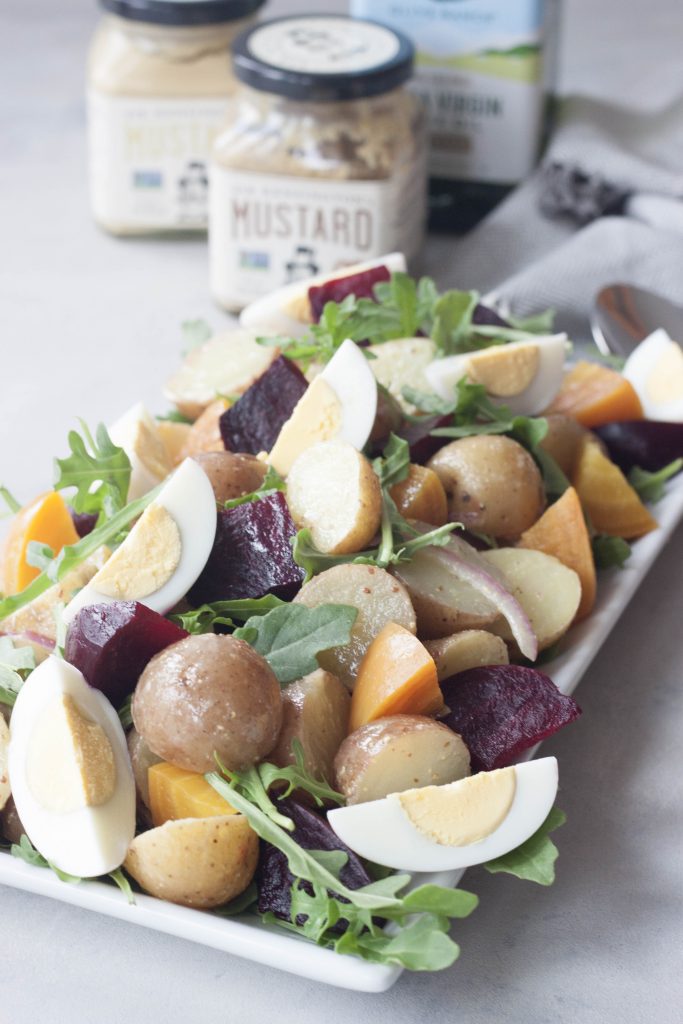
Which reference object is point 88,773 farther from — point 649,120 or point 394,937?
point 649,120

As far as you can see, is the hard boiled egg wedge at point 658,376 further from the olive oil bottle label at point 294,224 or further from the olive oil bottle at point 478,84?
the olive oil bottle at point 478,84

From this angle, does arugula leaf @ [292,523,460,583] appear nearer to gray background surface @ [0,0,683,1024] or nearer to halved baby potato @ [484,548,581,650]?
halved baby potato @ [484,548,581,650]

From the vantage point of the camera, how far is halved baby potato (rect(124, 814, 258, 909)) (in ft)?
3.54

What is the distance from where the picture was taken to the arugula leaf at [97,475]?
4.72ft

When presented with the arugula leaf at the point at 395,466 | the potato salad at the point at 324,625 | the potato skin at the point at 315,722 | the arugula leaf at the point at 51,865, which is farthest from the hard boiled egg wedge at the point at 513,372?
the arugula leaf at the point at 51,865

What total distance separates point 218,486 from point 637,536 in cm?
54

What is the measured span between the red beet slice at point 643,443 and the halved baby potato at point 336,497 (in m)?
0.51

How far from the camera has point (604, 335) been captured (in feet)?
7.00

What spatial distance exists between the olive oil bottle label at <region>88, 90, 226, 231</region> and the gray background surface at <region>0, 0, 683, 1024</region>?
0.66 feet

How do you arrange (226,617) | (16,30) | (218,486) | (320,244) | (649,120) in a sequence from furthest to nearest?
(16,30) → (649,120) → (320,244) → (218,486) → (226,617)

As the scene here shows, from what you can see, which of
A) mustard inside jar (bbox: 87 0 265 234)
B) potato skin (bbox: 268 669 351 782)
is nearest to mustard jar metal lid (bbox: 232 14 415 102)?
mustard inside jar (bbox: 87 0 265 234)

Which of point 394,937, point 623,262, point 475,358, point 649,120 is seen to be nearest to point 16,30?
point 649,120

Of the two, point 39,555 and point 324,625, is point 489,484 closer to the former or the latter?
point 324,625

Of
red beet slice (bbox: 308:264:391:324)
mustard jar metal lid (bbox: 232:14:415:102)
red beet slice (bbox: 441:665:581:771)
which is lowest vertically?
red beet slice (bbox: 441:665:581:771)
